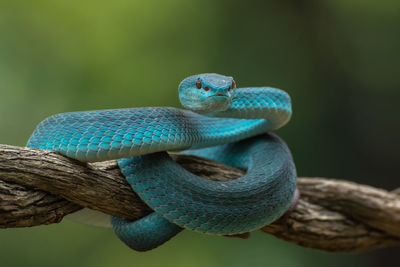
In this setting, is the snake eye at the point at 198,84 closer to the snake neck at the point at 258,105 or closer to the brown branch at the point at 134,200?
the snake neck at the point at 258,105

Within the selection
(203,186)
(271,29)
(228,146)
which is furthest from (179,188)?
(271,29)

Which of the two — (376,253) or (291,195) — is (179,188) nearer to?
(291,195)

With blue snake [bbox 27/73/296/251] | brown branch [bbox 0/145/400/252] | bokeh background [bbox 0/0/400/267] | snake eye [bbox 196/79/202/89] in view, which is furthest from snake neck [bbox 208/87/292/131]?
bokeh background [bbox 0/0/400/267]

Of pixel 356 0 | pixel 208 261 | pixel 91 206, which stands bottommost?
pixel 208 261

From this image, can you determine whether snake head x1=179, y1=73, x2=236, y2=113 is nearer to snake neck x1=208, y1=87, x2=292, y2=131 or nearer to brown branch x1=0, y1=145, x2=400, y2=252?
snake neck x1=208, y1=87, x2=292, y2=131

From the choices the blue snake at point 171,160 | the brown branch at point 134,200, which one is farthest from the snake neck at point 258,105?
the brown branch at point 134,200

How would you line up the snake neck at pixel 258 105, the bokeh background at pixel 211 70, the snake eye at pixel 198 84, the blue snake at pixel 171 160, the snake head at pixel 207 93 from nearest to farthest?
the blue snake at pixel 171 160
the snake head at pixel 207 93
the snake eye at pixel 198 84
the snake neck at pixel 258 105
the bokeh background at pixel 211 70

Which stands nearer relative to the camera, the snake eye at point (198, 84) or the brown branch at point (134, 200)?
the brown branch at point (134, 200)

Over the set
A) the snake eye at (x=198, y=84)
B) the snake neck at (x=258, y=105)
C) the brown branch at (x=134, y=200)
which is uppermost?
the snake eye at (x=198, y=84)
